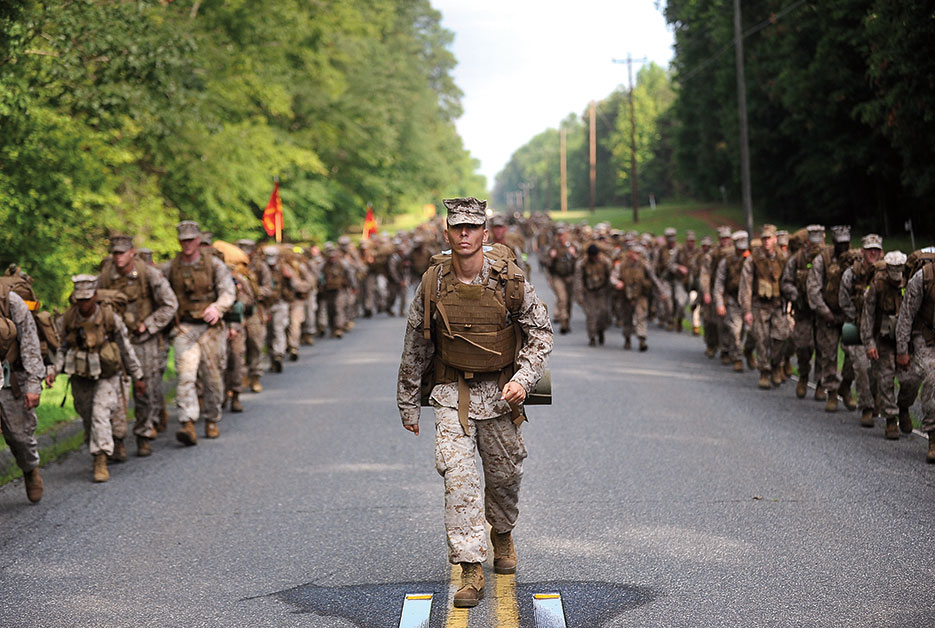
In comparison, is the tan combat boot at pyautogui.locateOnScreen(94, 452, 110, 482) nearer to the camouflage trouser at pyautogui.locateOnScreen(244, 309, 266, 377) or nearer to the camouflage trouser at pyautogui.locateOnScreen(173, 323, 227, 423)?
the camouflage trouser at pyautogui.locateOnScreen(173, 323, 227, 423)

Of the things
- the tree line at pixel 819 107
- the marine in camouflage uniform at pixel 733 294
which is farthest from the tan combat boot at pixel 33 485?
the tree line at pixel 819 107

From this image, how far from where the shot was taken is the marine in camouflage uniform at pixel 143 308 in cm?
1062

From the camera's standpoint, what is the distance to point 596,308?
63.4 ft

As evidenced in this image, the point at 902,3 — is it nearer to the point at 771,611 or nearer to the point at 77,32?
the point at 77,32

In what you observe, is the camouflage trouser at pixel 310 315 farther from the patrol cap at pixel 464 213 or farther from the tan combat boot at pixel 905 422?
the patrol cap at pixel 464 213

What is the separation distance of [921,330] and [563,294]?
13285mm

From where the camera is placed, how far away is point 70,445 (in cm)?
1096

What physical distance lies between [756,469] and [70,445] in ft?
22.4

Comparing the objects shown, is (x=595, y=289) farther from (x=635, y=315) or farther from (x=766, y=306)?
(x=766, y=306)

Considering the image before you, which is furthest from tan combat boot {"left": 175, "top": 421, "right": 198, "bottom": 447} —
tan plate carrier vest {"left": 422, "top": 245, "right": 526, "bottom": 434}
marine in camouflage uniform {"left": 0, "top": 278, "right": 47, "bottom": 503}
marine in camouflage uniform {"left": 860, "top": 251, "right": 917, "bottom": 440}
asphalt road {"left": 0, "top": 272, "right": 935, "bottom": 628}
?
marine in camouflage uniform {"left": 860, "top": 251, "right": 917, "bottom": 440}

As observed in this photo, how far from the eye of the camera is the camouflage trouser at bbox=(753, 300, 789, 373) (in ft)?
45.0

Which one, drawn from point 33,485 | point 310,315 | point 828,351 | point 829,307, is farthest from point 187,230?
point 310,315

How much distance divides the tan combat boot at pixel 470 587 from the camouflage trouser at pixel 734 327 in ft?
34.8

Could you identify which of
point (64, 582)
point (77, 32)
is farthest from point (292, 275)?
point (64, 582)
